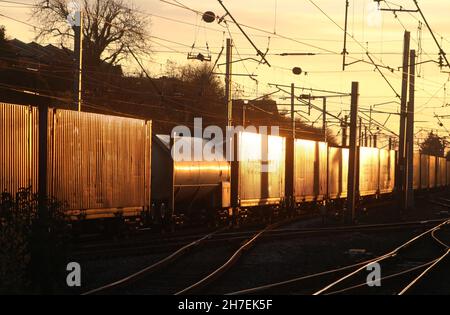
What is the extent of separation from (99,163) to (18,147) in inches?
149

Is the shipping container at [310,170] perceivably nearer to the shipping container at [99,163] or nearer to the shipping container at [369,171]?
the shipping container at [369,171]

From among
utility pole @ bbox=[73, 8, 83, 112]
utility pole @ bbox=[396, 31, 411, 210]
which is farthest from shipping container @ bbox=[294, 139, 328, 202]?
utility pole @ bbox=[73, 8, 83, 112]

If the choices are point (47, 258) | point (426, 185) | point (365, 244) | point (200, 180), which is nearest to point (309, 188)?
point (200, 180)

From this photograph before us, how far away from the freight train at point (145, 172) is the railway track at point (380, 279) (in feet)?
19.4

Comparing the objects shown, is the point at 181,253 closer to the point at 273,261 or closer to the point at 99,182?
the point at 273,261

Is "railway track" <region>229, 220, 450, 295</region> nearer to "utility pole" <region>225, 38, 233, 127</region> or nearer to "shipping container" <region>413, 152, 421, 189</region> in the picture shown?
"utility pole" <region>225, 38, 233, 127</region>

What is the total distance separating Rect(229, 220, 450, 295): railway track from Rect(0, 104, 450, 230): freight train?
593cm

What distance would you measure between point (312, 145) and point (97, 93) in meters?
19.4

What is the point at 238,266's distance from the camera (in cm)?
1852

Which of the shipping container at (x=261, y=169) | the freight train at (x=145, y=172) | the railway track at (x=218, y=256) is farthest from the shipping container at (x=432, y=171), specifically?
the railway track at (x=218, y=256)

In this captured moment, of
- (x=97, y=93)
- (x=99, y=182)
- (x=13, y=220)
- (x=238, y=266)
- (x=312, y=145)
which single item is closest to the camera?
(x=13, y=220)

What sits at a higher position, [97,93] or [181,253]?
[97,93]

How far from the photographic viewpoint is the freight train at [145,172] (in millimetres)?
19484
